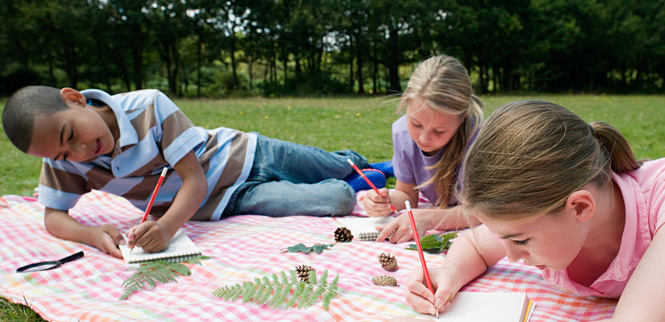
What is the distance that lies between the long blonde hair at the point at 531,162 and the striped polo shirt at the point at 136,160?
1771mm

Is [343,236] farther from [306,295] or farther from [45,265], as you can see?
[45,265]

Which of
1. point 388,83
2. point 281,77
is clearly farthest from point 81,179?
point 388,83

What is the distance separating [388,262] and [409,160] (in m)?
0.87

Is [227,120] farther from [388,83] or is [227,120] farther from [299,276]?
[388,83]

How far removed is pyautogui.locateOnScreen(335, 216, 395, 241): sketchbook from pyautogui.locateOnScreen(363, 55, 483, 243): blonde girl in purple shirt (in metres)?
0.04

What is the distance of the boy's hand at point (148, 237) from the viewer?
2278 millimetres

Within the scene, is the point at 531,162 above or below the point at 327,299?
above

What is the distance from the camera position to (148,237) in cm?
229

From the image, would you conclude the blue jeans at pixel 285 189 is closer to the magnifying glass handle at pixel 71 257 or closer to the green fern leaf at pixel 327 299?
the magnifying glass handle at pixel 71 257

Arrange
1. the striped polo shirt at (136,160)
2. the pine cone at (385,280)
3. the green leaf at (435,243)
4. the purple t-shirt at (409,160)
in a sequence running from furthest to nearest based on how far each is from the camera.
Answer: the purple t-shirt at (409,160), the striped polo shirt at (136,160), the green leaf at (435,243), the pine cone at (385,280)

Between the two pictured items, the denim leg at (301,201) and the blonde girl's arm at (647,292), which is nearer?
the blonde girl's arm at (647,292)

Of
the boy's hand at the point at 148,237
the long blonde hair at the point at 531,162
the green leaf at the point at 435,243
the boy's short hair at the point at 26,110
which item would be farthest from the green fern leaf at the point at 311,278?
the boy's short hair at the point at 26,110

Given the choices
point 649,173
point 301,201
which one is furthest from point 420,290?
point 301,201

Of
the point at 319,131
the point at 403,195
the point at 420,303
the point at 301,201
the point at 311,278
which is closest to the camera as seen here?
the point at 420,303
